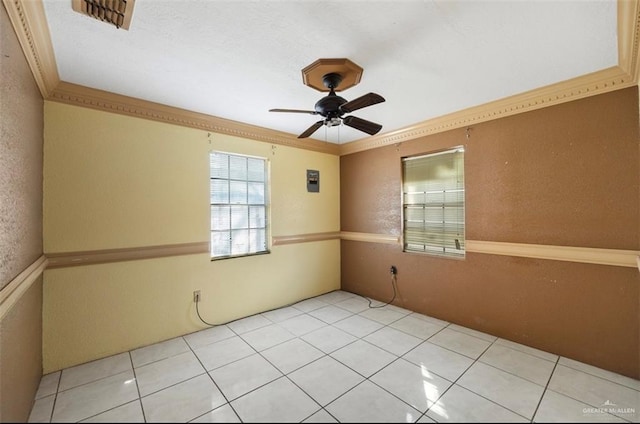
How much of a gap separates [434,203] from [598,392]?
2.10 metres

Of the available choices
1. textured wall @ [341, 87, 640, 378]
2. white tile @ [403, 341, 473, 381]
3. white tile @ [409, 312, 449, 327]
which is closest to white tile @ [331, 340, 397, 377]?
white tile @ [403, 341, 473, 381]

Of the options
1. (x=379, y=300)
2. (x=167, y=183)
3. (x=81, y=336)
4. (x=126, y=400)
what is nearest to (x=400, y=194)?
(x=379, y=300)

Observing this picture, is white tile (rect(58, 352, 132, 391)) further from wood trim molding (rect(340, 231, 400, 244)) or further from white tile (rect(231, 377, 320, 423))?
wood trim molding (rect(340, 231, 400, 244))

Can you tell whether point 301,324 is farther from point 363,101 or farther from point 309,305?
point 363,101

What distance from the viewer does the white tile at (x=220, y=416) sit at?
5.52 feet

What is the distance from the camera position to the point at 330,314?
344 cm

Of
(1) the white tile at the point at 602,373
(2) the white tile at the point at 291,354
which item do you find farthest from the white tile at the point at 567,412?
(2) the white tile at the point at 291,354

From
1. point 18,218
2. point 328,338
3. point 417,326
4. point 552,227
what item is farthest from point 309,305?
point 18,218

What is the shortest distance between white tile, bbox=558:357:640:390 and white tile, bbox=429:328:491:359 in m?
0.58

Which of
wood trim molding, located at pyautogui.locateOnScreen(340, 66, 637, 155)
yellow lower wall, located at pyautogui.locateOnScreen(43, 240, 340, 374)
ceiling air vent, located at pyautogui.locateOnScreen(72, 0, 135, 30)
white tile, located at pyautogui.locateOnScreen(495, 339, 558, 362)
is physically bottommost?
white tile, located at pyautogui.locateOnScreen(495, 339, 558, 362)

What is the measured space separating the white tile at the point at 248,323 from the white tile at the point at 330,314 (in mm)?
620

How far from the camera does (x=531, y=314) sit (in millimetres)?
2570

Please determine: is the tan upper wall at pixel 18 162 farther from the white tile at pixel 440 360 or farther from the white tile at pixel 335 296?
the white tile at pixel 335 296

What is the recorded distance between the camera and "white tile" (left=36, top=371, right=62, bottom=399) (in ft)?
6.40
